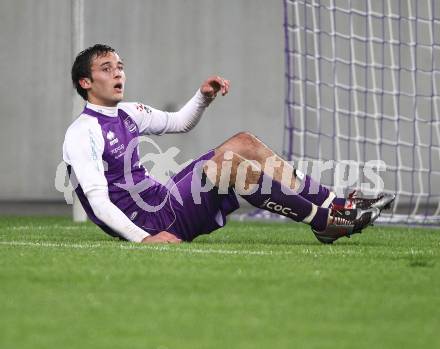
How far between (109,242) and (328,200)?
3.80 ft

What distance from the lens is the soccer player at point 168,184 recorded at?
6.29 m

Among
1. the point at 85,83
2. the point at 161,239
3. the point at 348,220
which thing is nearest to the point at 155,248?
the point at 161,239

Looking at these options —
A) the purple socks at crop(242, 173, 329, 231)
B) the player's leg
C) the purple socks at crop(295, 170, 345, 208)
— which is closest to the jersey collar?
the player's leg

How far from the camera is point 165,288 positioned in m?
4.51

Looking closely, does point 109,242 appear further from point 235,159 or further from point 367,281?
point 367,281

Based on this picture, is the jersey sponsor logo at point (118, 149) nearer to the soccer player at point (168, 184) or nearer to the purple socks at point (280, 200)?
the soccer player at point (168, 184)

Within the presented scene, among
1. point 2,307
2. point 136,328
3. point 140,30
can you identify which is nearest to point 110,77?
point 2,307

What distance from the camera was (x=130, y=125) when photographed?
22.1 ft

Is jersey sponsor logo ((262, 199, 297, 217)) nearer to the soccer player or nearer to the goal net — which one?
the soccer player

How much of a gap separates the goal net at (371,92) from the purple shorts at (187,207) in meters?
4.03

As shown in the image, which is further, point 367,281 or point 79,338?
point 367,281

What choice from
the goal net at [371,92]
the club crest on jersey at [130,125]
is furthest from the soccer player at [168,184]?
the goal net at [371,92]

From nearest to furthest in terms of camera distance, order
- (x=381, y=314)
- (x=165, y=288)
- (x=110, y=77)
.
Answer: (x=381, y=314) < (x=165, y=288) < (x=110, y=77)

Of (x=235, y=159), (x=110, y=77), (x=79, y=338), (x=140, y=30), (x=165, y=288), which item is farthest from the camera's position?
(x=140, y=30)
